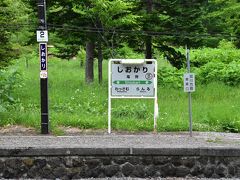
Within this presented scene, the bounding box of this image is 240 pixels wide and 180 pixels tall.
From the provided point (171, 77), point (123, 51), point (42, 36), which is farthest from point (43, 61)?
point (123, 51)

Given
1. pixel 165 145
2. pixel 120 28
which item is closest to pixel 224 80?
pixel 120 28

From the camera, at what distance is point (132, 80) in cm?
963

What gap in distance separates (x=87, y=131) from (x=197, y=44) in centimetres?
903

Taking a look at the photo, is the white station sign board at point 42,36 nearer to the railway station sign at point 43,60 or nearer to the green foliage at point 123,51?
the railway station sign at point 43,60

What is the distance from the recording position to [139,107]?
11.5 metres

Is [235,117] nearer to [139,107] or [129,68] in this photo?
[139,107]

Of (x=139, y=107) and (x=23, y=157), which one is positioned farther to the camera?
(x=139, y=107)

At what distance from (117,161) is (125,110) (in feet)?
12.0

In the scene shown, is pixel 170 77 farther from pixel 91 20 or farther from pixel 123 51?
pixel 123 51

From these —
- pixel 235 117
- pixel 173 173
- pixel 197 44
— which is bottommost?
pixel 173 173

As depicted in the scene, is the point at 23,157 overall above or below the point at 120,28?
below

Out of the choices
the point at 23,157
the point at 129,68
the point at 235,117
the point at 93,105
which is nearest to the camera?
the point at 23,157

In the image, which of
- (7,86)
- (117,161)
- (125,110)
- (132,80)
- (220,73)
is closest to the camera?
(117,161)

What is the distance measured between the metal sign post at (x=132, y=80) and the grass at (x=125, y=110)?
3.03 ft
